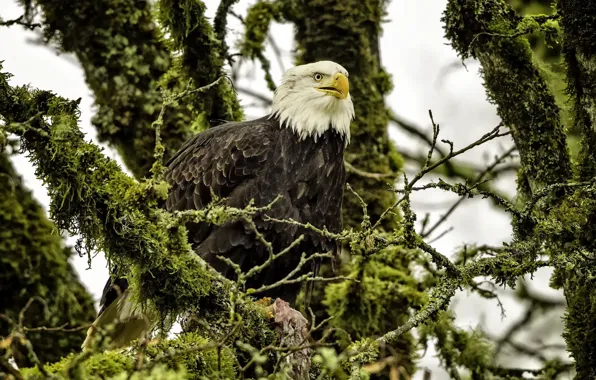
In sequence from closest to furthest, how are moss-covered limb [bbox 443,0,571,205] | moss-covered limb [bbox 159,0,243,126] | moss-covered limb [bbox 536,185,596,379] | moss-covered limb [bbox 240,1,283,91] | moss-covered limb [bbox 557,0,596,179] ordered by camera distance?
moss-covered limb [bbox 536,185,596,379] → moss-covered limb [bbox 557,0,596,179] → moss-covered limb [bbox 443,0,571,205] → moss-covered limb [bbox 159,0,243,126] → moss-covered limb [bbox 240,1,283,91]

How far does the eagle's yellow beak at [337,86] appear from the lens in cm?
612

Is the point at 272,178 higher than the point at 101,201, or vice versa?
the point at 272,178

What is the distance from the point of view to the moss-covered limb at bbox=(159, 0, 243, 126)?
19.5 ft

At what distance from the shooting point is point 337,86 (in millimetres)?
6145

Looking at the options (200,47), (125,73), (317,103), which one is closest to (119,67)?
(125,73)

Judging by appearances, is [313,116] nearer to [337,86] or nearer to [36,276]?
[337,86]

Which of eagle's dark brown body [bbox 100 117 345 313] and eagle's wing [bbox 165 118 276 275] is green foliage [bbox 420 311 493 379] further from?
eagle's wing [bbox 165 118 276 275]

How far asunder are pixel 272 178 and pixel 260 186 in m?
0.11

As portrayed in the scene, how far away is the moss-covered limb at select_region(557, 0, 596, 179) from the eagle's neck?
1.85m

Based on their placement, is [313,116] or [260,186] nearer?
[260,186]

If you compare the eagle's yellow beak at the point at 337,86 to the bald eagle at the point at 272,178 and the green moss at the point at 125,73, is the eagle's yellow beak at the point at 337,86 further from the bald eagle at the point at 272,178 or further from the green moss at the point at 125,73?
the green moss at the point at 125,73

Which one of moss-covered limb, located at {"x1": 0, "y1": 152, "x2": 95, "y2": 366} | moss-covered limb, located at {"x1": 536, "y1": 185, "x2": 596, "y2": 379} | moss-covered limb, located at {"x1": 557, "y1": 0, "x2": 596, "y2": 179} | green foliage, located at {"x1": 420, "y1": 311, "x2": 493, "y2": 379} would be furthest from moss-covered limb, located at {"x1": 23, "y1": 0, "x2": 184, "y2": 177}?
moss-covered limb, located at {"x1": 536, "y1": 185, "x2": 596, "y2": 379}

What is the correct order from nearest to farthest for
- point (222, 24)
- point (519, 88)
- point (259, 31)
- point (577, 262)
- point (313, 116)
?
point (577, 262) < point (519, 88) < point (313, 116) < point (222, 24) < point (259, 31)

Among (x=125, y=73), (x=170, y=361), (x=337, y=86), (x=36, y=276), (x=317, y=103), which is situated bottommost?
(x=170, y=361)
